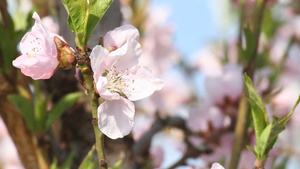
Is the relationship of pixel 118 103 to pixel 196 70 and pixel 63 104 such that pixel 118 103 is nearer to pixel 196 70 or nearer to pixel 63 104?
pixel 63 104

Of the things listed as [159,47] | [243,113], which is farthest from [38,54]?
[159,47]

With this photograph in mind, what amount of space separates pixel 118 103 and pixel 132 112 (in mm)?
24

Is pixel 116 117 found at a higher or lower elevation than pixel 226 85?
higher

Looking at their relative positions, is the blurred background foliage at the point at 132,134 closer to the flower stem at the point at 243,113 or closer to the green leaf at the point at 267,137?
the flower stem at the point at 243,113

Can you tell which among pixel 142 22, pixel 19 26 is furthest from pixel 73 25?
pixel 142 22

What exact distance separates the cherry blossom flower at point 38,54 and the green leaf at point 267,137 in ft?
0.97

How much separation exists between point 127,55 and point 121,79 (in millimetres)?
40

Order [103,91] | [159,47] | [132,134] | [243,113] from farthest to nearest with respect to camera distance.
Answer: [159,47], [132,134], [243,113], [103,91]

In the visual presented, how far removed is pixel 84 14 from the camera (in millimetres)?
555

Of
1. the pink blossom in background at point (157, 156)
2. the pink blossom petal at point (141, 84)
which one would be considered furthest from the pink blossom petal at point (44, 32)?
the pink blossom in background at point (157, 156)

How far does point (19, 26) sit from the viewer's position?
1.02m

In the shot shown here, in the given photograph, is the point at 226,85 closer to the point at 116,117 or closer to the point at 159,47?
the point at 116,117

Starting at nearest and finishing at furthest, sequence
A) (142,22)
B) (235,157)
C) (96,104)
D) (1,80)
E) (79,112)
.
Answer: (96,104), (235,157), (1,80), (79,112), (142,22)

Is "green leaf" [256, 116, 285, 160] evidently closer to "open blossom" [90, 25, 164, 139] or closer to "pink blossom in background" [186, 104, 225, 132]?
"open blossom" [90, 25, 164, 139]
